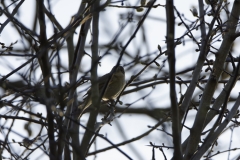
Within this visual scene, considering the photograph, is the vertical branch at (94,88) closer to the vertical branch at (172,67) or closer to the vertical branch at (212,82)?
the vertical branch at (172,67)

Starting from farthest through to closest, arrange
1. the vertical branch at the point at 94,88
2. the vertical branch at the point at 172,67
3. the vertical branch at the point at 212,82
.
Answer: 1. the vertical branch at the point at 212,82
2. the vertical branch at the point at 94,88
3. the vertical branch at the point at 172,67

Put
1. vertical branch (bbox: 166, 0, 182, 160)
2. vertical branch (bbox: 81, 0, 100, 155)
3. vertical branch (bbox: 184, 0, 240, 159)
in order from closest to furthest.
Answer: vertical branch (bbox: 166, 0, 182, 160), vertical branch (bbox: 81, 0, 100, 155), vertical branch (bbox: 184, 0, 240, 159)

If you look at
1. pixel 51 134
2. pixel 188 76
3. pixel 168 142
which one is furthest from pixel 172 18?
pixel 188 76

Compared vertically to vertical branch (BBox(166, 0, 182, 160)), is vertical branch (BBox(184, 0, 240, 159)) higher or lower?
higher

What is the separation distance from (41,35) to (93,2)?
106 cm

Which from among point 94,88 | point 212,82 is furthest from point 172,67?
point 212,82

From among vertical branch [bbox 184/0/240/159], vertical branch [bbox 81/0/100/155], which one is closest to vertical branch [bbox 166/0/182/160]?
vertical branch [bbox 81/0/100/155]

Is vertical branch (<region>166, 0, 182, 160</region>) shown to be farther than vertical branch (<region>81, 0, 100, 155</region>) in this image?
No

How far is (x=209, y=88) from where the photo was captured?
428cm

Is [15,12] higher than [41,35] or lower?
higher

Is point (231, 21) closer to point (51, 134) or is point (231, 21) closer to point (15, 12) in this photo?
point (15, 12)

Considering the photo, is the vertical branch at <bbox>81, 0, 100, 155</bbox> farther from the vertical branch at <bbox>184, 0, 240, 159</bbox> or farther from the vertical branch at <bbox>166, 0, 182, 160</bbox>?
the vertical branch at <bbox>184, 0, 240, 159</bbox>

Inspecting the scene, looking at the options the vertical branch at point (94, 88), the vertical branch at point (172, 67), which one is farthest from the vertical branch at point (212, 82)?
the vertical branch at point (94, 88)

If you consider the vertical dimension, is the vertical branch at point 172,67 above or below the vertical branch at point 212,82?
below
